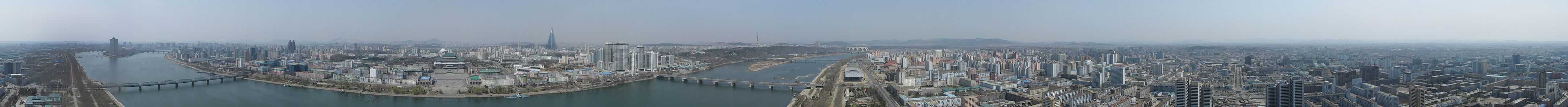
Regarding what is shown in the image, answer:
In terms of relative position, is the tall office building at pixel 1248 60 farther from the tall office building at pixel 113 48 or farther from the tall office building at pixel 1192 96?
the tall office building at pixel 113 48

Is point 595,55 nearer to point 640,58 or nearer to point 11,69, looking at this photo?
point 640,58

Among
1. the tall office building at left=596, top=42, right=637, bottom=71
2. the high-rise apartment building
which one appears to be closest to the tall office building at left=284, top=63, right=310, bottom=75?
the tall office building at left=596, top=42, right=637, bottom=71

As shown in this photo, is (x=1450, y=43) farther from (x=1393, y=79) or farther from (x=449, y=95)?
(x=449, y=95)

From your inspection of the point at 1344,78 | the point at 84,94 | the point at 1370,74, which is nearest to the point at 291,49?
the point at 84,94

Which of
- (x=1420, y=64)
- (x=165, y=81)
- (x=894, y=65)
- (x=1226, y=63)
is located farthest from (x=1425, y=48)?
(x=165, y=81)

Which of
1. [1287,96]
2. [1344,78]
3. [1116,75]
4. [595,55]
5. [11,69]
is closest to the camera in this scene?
[1287,96]
